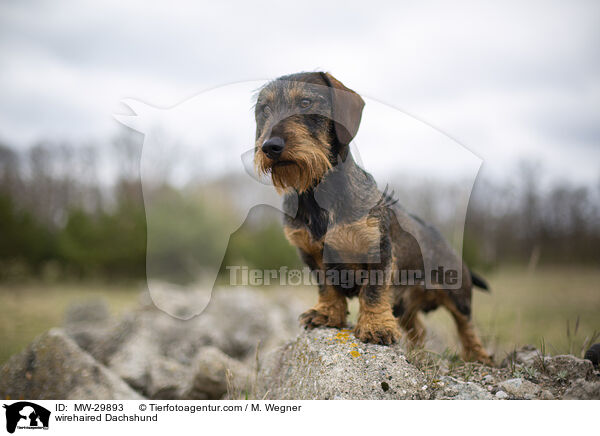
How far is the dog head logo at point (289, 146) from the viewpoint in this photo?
9.48ft

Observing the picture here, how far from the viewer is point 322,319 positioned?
12.1 feet

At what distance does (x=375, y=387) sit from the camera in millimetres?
3119

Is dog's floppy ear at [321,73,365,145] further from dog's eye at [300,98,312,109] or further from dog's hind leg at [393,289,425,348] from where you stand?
dog's hind leg at [393,289,425,348]

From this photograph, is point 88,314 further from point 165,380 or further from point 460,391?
point 460,391

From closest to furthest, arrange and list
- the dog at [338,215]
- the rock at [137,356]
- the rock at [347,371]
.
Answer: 1. the dog at [338,215]
2. the rock at [347,371]
3. the rock at [137,356]

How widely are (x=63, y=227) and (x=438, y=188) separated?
723 inches

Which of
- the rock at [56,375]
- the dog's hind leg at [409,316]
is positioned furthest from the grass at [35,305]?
the dog's hind leg at [409,316]

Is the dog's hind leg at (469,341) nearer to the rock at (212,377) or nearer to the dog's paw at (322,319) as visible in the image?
the dog's paw at (322,319)

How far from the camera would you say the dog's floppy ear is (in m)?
2.96

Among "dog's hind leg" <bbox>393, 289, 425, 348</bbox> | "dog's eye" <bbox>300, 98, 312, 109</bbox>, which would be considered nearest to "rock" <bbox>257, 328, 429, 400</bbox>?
"dog's hind leg" <bbox>393, 289, 425, 348</bbox>

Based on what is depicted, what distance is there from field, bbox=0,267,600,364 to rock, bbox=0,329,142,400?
1.21 metres
